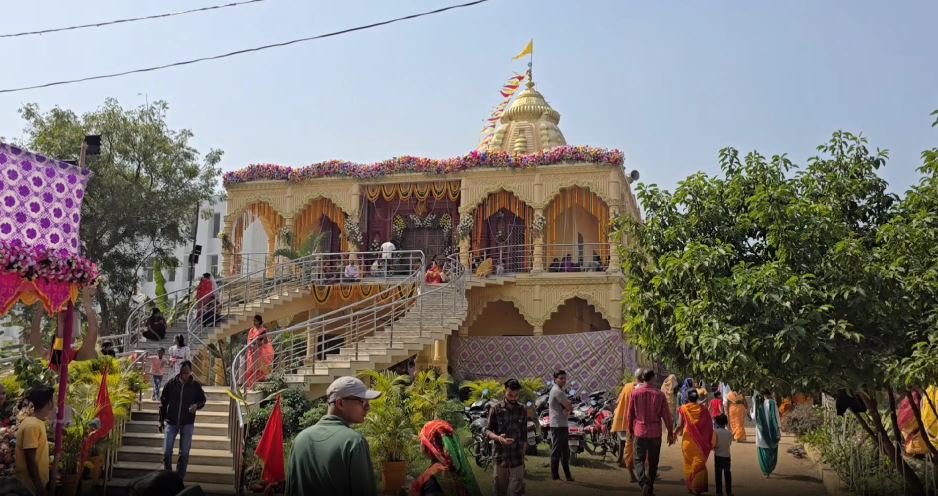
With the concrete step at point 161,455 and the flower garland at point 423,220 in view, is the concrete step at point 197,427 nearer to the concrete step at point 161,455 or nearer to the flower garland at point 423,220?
the concrete step at point 161,455

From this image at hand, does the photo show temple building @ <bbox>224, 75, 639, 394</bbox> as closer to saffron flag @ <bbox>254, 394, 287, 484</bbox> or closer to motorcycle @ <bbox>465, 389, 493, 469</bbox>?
motorcycle @ <bbox>465, 389, 493, 469</bbox>

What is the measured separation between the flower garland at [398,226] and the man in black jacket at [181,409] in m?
15.9

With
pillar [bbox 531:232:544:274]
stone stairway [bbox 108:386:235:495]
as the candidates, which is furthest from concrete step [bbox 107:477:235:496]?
pillar [bbox 531:232:544:274]

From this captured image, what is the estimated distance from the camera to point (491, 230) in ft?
80.6

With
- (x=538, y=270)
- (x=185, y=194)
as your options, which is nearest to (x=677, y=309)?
(x=538, y=270)

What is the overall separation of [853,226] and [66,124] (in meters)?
19.7

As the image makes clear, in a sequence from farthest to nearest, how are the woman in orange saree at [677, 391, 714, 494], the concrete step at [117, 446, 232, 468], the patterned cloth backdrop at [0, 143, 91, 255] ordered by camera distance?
the concrete step at [117, 446, 232, 468], the woman in orange saree at [677, 391, 714, 494], the patterned cloth backdrop at [0, 143, 91, 255]

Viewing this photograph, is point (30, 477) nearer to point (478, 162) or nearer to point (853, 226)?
point (853, 226)

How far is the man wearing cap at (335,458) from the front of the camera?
11.7 feet

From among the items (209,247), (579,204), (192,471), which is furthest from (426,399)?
(209,247)

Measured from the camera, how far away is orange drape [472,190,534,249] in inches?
889

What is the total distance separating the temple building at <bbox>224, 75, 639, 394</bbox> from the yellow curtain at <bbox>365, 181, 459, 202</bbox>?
0.03m

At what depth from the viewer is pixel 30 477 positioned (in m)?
6.80

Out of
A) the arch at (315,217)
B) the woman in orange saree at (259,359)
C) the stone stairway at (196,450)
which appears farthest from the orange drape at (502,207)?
the stone stairway at (196,450)
